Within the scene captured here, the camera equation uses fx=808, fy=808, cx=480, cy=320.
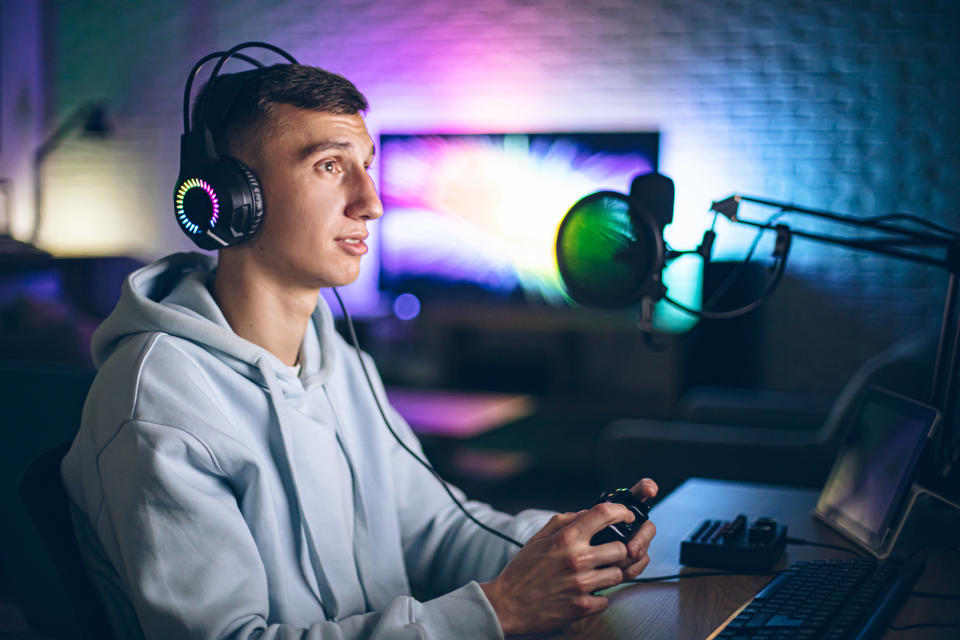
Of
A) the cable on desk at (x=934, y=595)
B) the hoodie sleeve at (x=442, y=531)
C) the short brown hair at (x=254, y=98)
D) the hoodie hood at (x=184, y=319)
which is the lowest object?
the hoodie sleeve at (x=442, y=531)

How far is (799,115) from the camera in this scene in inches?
151

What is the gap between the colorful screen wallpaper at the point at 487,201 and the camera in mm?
4199

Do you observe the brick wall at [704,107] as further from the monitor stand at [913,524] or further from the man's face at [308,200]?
the monitor stand at [913,524]

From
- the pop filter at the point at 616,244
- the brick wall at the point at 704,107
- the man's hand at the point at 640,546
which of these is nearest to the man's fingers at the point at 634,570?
the man's hand at the point at 640,546

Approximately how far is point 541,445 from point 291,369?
10.2 feet

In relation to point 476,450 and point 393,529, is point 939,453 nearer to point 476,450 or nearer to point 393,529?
point 393,529

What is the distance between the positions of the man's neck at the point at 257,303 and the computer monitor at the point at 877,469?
A: 84 cm

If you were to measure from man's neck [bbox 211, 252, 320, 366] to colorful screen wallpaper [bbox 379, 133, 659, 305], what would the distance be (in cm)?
314

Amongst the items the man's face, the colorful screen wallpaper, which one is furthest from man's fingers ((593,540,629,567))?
the colorful screen wallpaper

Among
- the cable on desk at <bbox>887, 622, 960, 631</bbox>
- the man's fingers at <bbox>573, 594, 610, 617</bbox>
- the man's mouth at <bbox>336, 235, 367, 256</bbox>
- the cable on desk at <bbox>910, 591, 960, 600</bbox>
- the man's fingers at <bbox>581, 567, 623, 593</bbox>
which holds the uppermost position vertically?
the man's mouth at <bbox>336, 235, 367, 256</bbox>

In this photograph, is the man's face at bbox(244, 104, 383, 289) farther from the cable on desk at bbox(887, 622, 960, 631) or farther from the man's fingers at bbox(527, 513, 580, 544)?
the cable on desk at bbox(887, 622, 960, 631)

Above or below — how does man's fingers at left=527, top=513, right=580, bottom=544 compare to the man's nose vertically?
below

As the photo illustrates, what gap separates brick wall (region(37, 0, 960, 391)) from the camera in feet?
11.4

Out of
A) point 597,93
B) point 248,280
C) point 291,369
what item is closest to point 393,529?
point 291,369
